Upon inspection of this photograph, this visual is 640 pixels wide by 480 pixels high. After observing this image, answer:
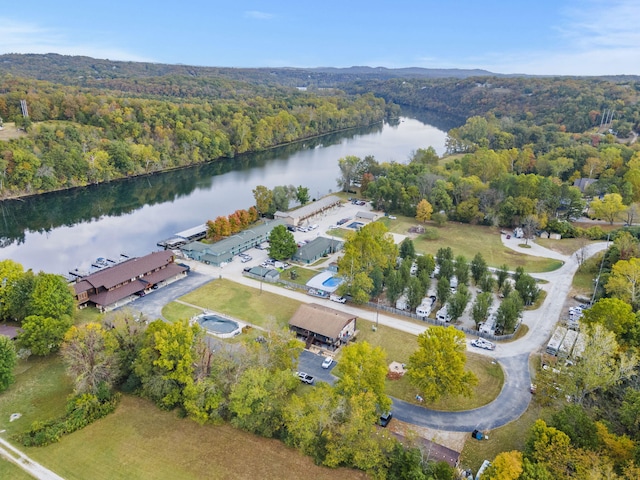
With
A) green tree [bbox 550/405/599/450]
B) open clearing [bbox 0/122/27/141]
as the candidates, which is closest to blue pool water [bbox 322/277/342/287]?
green tree [bbox 550/405/599/450]

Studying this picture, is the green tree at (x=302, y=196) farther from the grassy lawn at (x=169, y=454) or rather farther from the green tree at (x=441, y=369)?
the grassy lawn at (x=169, y=454)

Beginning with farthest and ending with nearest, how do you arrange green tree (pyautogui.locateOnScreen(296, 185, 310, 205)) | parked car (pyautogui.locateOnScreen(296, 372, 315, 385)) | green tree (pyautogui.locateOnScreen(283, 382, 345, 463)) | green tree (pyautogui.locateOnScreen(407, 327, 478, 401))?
green tree (pyautogui.locateOnScreen(296, 185, 310, 205))
parked car (pyautogui.locateOnScreen(296, 372, 315, 385))
green tree (pyautogui.locateOnScreen(407, 327, 478, 401))
green tree (pyautogui.locateOnScreen(283, 382, 345, 463))

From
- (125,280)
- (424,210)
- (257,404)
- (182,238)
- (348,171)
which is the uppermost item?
(348,171)

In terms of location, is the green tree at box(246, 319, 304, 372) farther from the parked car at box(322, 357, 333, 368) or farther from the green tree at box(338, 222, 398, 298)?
the green tree at box(338, 222, 398, 298)

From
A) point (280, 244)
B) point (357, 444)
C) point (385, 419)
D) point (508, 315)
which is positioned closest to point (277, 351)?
point (385, 419)

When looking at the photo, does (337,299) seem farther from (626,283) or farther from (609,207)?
(609,207)

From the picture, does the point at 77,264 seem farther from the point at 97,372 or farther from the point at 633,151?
the point at 633,151

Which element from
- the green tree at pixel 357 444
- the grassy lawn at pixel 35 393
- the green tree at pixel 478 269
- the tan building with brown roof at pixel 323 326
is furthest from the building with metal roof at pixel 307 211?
the green tree at pixel 357 444
